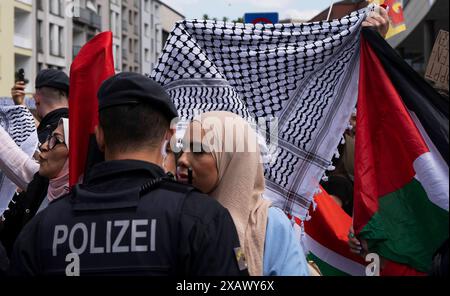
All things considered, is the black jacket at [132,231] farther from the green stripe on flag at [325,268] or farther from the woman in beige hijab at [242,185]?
the green stripe on flag at [325,268]

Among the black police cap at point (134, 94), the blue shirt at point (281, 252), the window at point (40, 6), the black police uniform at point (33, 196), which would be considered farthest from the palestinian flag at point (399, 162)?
the window at point (40, 6)

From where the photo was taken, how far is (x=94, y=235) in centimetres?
252

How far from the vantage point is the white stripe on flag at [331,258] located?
430 centimetres

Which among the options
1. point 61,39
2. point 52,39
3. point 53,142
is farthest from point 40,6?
point 53,142

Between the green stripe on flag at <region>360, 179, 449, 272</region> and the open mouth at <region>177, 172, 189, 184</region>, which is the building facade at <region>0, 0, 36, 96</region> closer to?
the open mouth at <region>177, 172, 189, 184</region>

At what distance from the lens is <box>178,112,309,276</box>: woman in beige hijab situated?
2.97 metres

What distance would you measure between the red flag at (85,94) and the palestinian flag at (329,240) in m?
1.28

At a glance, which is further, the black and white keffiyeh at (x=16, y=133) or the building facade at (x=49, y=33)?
the building facade at (x=49, y=33)

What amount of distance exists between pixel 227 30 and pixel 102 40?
67 cm

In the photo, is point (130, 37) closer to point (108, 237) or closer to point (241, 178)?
point (241, 178)

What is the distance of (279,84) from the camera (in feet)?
12.4

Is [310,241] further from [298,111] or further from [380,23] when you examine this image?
[380,23]

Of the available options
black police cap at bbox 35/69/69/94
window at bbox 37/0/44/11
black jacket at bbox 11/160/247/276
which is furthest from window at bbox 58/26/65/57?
black jacket at bbox 11/160/247/276
